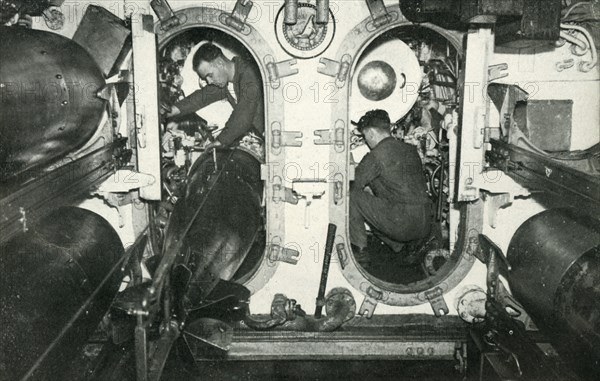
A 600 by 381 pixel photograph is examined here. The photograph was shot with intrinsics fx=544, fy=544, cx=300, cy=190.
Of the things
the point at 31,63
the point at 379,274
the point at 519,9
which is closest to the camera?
the point at 31,63

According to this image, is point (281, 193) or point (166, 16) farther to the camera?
point (281, 193)

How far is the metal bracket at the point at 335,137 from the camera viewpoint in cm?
471

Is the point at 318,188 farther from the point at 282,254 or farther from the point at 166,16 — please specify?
the point at 166,16

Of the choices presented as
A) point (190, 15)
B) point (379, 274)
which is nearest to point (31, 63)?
point (190, 15)

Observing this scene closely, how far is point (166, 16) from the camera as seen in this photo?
4.56 m

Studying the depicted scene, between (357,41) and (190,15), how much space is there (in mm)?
1425

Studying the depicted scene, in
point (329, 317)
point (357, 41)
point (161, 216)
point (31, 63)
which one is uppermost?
point (357, 41)

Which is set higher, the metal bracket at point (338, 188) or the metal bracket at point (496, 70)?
the metal bracket at point (496, 70)

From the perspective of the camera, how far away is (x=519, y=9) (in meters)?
4.15

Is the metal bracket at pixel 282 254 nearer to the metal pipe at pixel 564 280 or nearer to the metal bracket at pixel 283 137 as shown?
the metal bracket at pixel 283 137

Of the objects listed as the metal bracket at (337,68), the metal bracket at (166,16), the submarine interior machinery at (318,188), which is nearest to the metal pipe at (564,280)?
the submarine interior machinery at (318,188)

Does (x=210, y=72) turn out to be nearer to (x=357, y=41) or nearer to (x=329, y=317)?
(x=357, y=41)

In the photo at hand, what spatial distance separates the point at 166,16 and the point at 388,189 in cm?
274

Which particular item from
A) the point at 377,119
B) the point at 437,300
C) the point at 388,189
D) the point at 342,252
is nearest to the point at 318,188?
the point at 342,252
